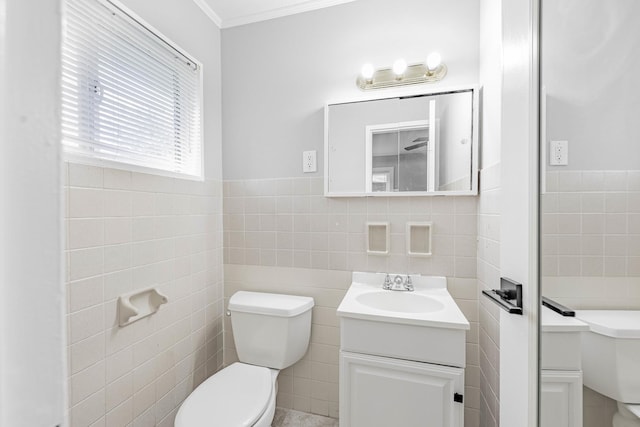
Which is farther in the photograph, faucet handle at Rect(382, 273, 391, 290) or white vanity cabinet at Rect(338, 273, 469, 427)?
faucet handle at Rect(382, 273, 391, 290)

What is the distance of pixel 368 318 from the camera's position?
1.16 metres

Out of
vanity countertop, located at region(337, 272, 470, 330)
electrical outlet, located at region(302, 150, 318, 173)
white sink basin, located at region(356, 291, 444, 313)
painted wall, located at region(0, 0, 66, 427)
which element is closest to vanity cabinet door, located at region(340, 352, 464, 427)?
vanity countertop, located at region(337, 272, 470, 330)

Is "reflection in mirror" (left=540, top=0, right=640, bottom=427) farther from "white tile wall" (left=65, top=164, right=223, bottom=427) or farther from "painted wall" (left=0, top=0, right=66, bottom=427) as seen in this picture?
"white tile wall" (left=65, top=164, right=223, bottom=427)

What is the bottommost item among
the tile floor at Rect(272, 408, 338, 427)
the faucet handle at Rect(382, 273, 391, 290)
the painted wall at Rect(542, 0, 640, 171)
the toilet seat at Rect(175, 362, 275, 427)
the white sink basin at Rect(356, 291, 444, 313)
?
the tile floor at Rect(272, 408, 338, 427)

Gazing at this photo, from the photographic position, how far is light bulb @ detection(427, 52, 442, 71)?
1.39 meters

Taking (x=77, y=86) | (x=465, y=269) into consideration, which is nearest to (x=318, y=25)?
(x=77, y=86)

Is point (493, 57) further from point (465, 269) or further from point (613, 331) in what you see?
point (613, 331)

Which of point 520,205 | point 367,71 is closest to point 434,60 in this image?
point 367,71

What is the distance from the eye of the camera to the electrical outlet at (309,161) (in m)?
1.64

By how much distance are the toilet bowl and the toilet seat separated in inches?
41.6

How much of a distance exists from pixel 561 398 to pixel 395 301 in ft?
2.81

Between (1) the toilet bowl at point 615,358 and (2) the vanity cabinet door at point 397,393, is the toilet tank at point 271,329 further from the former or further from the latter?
(1) the toilet bowl at point 615,358

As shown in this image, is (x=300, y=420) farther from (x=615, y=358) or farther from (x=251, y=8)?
(x=251, y=8)

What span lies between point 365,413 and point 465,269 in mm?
817
